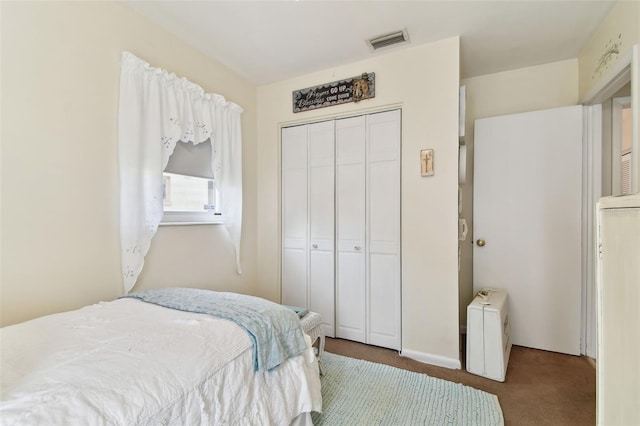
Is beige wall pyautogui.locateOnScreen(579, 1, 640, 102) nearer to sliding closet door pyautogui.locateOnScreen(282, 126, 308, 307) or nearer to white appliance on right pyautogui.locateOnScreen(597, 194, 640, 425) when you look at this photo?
white appliance on right pyautogui.locateOnScreen(597, 194, 640, 425)

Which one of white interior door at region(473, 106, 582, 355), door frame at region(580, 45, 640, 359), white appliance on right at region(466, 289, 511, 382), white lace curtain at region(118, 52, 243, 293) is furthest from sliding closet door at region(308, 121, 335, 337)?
door frame at region(580, 45, 640, 359)

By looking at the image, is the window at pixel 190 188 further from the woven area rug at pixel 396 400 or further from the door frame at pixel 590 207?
the door frame at pixel 590 207

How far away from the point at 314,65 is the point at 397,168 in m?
1.20

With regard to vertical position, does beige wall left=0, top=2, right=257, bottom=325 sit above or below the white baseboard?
above

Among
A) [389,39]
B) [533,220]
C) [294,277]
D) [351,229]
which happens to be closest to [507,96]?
[533,220]

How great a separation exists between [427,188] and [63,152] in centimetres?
236

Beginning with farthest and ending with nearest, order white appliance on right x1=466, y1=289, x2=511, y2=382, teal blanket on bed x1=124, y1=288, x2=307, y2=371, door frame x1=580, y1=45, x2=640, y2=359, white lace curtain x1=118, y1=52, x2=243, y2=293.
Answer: door frame x1=580, y1=45, x2=640, y2=359 → white appliance on right x1=466, y1=289, x2=511, y2=382 → white lace curtain x1=118, y1=52, x2=243, y2=293 → teal blanket on bed x1=124, y1=288, x2=307, y2=371

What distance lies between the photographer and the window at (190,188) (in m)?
2.19

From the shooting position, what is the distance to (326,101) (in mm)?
2641

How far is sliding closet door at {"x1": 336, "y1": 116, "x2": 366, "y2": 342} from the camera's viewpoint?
2541mm

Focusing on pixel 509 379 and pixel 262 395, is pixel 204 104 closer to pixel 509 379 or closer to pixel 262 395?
pixel 262 395

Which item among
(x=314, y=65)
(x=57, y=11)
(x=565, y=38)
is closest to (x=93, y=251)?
(x=57, y=11)

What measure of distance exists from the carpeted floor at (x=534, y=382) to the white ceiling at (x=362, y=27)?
8.10 ft

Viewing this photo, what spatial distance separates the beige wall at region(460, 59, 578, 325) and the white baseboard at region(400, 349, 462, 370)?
2.29 feet
